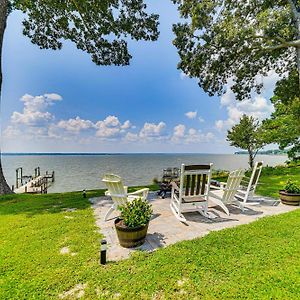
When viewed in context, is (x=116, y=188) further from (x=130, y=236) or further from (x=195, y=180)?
(x=195, y=180)

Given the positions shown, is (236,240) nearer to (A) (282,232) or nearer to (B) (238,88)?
(A) (282,232)

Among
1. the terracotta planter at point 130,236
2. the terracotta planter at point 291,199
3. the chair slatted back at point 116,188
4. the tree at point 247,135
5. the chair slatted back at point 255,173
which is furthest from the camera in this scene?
the tree at point 247,135

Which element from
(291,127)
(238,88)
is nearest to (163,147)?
(291,127)

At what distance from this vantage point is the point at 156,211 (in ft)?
19.2

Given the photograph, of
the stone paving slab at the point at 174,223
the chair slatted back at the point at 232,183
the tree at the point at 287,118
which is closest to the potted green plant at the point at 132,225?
the stone paving slab at the point at 174,223

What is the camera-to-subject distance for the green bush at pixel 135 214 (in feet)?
12.2

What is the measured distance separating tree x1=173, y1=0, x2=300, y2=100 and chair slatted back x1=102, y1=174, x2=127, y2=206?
7.26 m

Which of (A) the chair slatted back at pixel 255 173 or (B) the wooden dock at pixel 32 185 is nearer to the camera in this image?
(A) the chair slatted back at pixel 255 173

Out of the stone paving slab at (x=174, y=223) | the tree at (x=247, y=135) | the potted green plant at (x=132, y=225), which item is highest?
the tree at (x=247, y=135)

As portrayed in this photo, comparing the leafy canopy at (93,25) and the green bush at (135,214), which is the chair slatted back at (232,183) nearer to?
the green bush at (135,214)

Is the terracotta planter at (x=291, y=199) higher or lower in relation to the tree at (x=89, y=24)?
lower

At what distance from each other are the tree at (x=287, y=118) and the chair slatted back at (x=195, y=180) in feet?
35.6

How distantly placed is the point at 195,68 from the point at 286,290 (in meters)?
9.79

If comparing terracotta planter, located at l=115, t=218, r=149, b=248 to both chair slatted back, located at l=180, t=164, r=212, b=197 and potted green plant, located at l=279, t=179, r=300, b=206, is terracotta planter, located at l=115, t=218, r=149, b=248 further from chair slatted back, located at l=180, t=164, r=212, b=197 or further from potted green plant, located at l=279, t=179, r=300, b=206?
potted green plant, located at l=279, t=179, r=300, b=206
